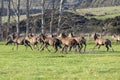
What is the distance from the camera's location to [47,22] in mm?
74812

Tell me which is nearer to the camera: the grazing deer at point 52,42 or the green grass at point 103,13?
the grazing deer at point 52,42

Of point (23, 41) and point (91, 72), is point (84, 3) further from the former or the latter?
point (91, 72)

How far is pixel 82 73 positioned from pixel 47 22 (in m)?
56.8

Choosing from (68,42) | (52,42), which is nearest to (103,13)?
(52,42)

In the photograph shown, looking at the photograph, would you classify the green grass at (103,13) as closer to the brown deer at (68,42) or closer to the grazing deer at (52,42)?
the grazing deer at (52,42)

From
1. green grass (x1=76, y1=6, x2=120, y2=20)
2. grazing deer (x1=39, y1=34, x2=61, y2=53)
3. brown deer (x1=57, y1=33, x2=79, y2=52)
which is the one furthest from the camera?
green grass (x1=76, y1=6, x2=120, y2=20)

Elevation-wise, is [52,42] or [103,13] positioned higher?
[52,42]

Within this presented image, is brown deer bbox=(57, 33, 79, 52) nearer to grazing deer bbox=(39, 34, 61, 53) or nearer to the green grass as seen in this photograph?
grazing deer bbox=(39, 34, 61, 53)

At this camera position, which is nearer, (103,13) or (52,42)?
(52,42)

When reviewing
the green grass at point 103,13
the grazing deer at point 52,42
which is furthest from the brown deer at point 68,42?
the green grass at point 103,13

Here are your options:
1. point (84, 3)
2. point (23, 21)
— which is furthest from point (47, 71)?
point (84, 3)

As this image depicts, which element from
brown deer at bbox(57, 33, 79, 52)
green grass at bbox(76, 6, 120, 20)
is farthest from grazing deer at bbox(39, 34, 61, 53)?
green grass at bbox(76, 6, 120, 20)

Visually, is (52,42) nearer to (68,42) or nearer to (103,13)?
(68,42)

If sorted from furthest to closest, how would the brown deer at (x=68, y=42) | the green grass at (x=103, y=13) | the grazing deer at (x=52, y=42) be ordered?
the green grass at (x=103, y=13) < the grazing deer at (x=52, y=42) < the brown deer at (x=68, y=42)
